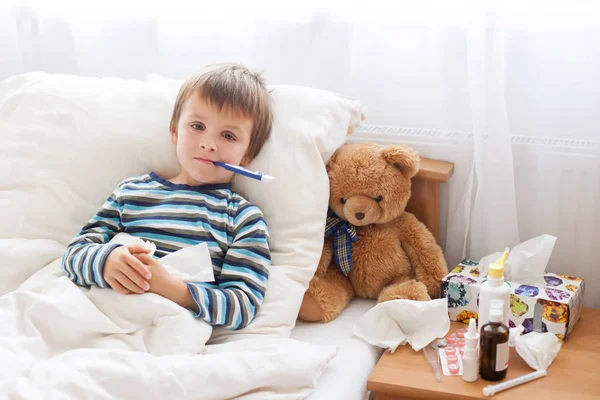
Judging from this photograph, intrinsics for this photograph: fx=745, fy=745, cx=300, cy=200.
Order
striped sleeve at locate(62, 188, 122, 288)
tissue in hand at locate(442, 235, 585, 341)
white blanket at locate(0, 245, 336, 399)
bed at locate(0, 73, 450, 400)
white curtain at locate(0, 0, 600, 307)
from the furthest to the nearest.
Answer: white curtain at locate(0, 0, 600, 307) < tissue in hand at locate(442, 235, 585, 341) < striped sleeve at locate(62, 188, 122, 288) < bed at locate(0, 73, 450, 400) < white blanket at locate(0, 245, 336, 399)

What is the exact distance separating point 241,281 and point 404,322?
320mm

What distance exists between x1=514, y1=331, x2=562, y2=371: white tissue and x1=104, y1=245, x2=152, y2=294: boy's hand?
0.65 m

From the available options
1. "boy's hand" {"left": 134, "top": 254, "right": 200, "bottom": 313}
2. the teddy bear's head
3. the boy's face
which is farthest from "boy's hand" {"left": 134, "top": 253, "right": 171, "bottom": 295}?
the teddy bear's head

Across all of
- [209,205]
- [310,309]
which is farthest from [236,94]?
[310,309]

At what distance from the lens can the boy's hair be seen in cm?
135

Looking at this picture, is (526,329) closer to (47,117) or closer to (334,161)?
(334,161)

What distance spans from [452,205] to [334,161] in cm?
29

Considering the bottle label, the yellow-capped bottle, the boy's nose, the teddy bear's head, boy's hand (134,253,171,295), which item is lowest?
the bottle label

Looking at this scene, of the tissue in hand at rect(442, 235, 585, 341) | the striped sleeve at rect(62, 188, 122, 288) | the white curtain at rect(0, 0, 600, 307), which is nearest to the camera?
the striped sleeve at rect(62, 188, 122, 288)

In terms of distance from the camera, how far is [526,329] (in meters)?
1.37

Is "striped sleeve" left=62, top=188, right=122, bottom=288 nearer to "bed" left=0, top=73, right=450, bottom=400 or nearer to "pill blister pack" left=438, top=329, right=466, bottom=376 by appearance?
"bed" left=0, top=73, right=450, bottom=400

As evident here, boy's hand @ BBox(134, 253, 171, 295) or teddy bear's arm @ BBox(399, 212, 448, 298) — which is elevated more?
boy's hand @ BBox(134, 253, 171, 295)

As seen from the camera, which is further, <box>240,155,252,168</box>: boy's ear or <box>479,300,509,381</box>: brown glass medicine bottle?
<box>240,155,252,168</box>: boy's ear

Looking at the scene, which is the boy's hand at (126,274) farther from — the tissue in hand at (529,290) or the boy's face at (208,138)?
the tissue in hand at (529,290)
